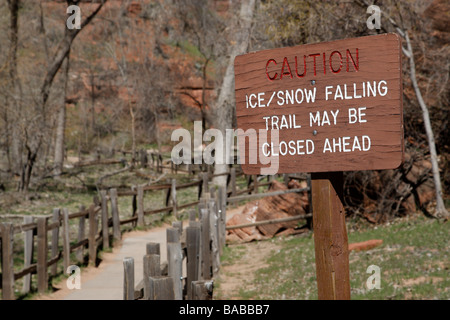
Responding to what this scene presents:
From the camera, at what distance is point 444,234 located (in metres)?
11.4

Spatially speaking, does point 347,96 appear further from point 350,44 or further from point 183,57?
point 183,57

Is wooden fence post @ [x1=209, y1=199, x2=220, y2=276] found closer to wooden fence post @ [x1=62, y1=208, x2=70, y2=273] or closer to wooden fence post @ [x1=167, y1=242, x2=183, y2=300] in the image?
wooden fence post @ [x1=62, y1=208, x2=70, y2=273]

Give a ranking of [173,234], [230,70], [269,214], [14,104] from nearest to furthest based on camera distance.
A: 1. [173,234]
2. [269,214]
3. [14,104]
4. [230,70]

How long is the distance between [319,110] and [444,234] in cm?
895

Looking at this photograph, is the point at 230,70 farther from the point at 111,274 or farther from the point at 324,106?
the point at 324,106

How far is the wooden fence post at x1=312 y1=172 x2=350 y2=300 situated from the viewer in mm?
3514

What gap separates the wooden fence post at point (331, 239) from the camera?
3514mm

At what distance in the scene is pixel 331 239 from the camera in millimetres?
3520

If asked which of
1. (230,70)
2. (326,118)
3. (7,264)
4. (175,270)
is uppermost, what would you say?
(230,70)

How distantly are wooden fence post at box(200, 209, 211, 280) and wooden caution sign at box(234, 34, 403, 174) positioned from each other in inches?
246

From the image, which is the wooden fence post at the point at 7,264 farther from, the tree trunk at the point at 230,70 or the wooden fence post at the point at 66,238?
the tree trunk at the point at 230,70

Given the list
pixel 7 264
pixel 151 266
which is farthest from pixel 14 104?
pixel 151 266

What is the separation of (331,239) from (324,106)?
794 mm
